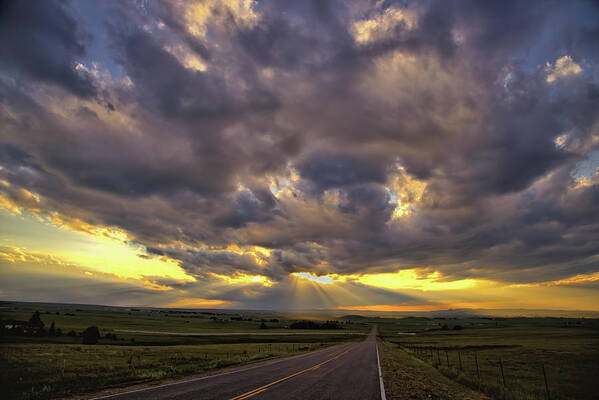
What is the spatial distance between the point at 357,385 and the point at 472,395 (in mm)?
6156

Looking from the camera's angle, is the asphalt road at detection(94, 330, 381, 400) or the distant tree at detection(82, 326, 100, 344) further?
the distant tree at detection(82, 326, 100, 344)

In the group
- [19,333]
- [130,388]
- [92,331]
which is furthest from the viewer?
[19,333]

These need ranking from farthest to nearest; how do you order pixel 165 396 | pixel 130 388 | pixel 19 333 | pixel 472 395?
1. pixel 19 333
2. pixel 472 395
3. pixel 130 388
4. pixel 165 396

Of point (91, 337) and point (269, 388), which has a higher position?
point (269, 388)

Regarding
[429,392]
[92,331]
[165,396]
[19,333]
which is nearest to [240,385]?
[165,396]

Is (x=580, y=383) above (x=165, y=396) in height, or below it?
below

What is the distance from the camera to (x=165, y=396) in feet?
44.4

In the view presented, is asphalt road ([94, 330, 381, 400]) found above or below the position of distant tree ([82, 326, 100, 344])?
above

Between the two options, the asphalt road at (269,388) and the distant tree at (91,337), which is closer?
the asphalt road at (269,388)

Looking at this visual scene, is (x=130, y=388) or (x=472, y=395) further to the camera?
(x=472, y=395)

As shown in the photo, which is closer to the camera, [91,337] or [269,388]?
[269,388]

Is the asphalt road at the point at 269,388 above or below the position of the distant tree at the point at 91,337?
above

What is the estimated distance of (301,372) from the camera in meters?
21.8

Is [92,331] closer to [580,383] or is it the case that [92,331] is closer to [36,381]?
[36,381]
